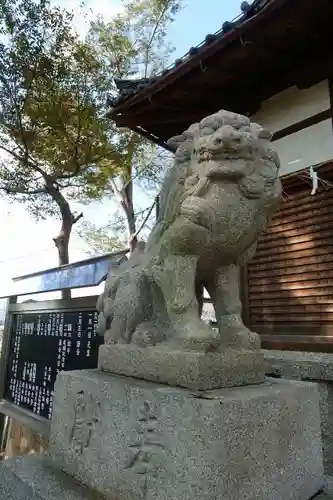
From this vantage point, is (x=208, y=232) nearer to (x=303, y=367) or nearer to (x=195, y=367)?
(x=195, y=367)

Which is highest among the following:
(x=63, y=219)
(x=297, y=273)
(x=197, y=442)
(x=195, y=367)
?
(x=63, y=219)

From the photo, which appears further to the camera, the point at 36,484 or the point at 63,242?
the point at 63,242

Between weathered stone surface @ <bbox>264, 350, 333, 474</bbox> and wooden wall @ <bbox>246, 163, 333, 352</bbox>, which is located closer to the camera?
weathered stone surface @ <bbox>264, 350, 333, 474</bbox>

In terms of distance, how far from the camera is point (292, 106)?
466 cm

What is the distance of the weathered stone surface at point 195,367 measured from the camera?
158 cm

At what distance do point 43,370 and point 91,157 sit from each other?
18.2 ft

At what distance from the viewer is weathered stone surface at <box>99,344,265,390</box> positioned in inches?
62.4

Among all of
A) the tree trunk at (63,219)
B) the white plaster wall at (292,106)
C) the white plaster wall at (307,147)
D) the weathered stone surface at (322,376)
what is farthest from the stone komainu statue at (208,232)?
the tree trunk at (63,219)

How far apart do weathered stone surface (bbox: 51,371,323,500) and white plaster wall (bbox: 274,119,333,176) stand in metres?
3.12

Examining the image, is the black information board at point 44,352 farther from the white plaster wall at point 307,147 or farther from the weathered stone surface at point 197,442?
the white plaster wall at point 307,147

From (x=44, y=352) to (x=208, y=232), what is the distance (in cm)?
318

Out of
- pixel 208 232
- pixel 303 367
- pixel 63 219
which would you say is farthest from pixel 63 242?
pixel 208 232

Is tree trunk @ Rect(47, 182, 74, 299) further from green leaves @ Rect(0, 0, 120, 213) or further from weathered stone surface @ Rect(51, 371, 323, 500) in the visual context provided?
weathered stone surface @ Rect(51, 371, 323, 500)

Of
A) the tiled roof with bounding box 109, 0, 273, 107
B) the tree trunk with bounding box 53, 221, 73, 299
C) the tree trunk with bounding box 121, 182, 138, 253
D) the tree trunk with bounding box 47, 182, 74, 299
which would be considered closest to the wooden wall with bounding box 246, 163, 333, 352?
the tiled roof with bounding box 109, 0, 273, 107
